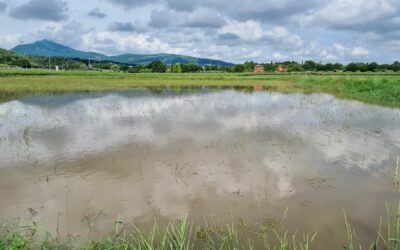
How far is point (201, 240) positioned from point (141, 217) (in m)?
1.20

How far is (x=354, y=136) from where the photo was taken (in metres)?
11.2

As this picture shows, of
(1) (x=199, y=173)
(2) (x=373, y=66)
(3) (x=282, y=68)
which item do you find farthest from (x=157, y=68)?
(1) (x=199, y=173)

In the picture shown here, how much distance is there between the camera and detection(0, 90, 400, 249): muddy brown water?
5.32 meters

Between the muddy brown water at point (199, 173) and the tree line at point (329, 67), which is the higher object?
the tree line at point (329, 67)

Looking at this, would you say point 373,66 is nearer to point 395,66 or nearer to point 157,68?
point 395,66

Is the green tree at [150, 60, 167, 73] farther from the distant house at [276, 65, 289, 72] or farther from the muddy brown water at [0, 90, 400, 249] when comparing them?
the muddy brown water at [0, 90, 400, 249]

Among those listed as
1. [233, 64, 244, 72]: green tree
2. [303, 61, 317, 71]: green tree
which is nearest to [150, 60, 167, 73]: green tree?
[233, 64, 244, 72]: green tree

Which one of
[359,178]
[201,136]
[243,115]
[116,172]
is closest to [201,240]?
[116,172]

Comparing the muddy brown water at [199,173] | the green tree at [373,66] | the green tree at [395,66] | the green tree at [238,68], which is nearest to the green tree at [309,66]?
the green tree at [373,66]

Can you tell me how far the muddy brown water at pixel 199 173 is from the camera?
5.32 meters

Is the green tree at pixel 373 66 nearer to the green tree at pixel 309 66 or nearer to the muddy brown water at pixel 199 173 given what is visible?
the green tree at pixel 309 66

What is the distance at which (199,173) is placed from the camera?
7.37 m

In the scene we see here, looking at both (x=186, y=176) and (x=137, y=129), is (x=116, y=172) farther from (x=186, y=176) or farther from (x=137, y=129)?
(x=137, y=129)

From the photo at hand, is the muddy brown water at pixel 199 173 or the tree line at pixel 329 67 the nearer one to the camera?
the muddy brown water at pixel 199 173
